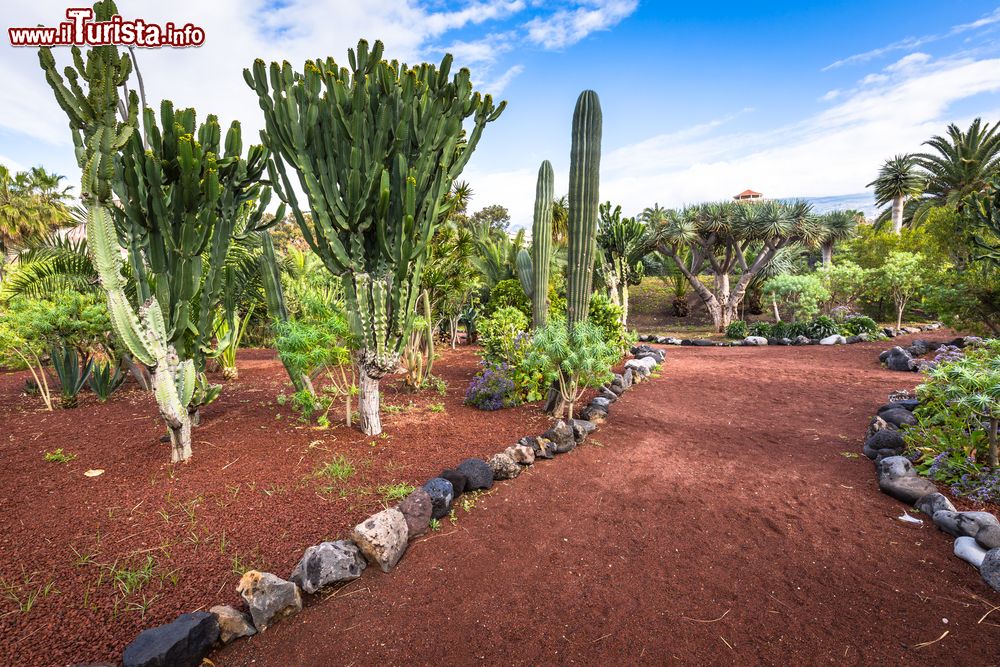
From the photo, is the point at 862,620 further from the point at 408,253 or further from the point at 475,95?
the point at 475,95

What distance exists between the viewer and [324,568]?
2939 millimetres

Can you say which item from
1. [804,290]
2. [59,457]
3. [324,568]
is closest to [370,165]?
[324,568]

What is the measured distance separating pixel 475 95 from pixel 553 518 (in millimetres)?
4661

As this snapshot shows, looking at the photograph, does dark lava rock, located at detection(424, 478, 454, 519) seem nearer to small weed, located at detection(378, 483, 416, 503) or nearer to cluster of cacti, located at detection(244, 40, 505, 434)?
small weed, located at detection(378, 483, 416, 503)

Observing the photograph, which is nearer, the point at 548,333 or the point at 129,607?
the point at 129,607

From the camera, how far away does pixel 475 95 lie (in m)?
5.27

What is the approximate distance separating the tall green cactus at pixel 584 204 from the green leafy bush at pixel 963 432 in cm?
394

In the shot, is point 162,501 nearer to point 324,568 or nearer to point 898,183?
point 324,568

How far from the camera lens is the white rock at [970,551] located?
3035 millimetres

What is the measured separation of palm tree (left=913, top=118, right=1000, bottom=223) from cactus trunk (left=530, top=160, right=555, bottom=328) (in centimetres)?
2163

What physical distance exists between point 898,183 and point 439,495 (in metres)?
33.2

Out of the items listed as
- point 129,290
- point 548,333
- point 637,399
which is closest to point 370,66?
point 548,333

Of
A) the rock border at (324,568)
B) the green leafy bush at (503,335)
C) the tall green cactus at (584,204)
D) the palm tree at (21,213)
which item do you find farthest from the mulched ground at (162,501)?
the palm tree at (21,213)

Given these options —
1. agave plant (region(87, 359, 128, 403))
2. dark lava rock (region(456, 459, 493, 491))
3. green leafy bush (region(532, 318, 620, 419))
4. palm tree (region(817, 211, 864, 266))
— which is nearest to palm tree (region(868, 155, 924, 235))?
palm tree (region(817, 211, 864, 266))
